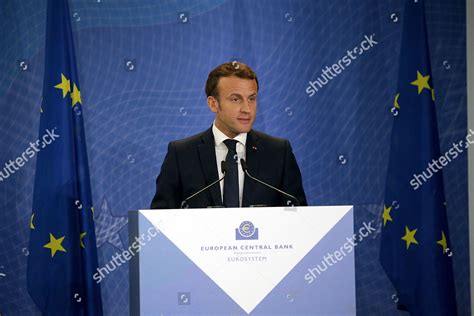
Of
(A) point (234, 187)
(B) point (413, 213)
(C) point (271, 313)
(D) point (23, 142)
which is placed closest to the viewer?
(C) point (271, 313)

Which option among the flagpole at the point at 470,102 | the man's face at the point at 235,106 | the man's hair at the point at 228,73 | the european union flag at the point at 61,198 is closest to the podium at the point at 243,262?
the man's face at the point at 235,106

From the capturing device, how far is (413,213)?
435 centimetres

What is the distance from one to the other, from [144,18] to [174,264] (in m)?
2.87

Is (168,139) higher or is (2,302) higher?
(168,139)

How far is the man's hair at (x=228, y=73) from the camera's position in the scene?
3.69 meters

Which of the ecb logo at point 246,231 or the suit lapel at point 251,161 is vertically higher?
the suit lapel at point 251,161

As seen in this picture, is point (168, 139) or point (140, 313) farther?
point (168, 139)

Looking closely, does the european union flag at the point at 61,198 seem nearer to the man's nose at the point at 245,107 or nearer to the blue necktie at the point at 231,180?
the man's nose at the point at 245,107

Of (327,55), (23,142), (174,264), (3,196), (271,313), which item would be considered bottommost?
(271,313)

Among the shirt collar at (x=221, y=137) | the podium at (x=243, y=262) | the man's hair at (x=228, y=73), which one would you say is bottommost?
the podium at (x=243, y=262)

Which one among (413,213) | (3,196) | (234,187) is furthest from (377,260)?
(3,196)

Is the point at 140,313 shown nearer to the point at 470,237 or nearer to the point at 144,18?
the point at 144,18

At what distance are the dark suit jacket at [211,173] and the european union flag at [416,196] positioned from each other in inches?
46.3

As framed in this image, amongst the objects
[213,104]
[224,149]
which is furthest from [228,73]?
[224,149]
